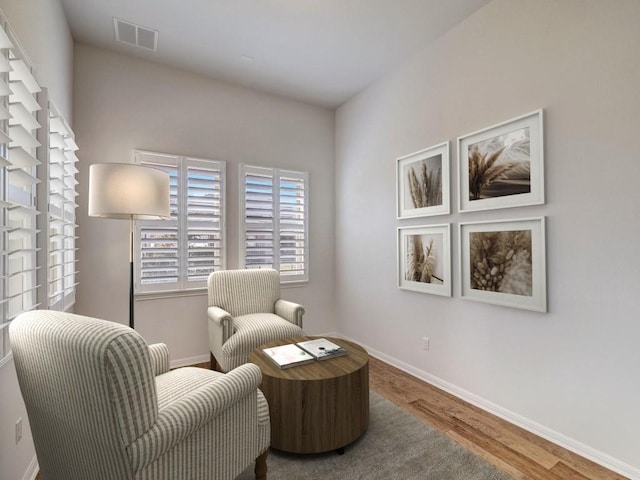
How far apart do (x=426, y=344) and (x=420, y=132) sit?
6.46ft

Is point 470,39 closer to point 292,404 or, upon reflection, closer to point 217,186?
point 217,186

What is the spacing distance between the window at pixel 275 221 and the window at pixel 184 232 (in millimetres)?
Answer: 288

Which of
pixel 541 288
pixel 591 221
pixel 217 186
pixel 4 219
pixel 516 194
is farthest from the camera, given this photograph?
pixel 217 186

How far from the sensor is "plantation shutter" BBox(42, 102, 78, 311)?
6.59 feet

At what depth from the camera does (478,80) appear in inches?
99.8

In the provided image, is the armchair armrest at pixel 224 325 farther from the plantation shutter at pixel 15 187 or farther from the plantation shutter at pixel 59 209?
the plantation shutter at pixel 15 187

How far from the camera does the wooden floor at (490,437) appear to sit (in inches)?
71.0

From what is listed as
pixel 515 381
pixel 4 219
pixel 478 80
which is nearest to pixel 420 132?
pixel 478 80

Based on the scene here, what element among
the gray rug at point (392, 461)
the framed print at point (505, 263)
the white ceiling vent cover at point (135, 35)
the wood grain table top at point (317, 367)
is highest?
the white ceiling vent cover at point (135, 35)

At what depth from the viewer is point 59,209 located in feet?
7.16

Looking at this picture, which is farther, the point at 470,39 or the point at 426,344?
the point at 426,344

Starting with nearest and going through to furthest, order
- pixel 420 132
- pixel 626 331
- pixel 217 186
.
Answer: pixel 626 331 < pixel 420 132 < pixel 217 186

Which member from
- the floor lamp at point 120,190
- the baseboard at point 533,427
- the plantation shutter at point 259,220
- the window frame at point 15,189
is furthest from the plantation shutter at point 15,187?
the baseboard at point 533,427

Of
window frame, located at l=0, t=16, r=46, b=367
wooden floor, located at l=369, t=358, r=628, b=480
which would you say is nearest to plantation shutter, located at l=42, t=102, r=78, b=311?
window frame, located at l=0, t=16, r=46, b=367
